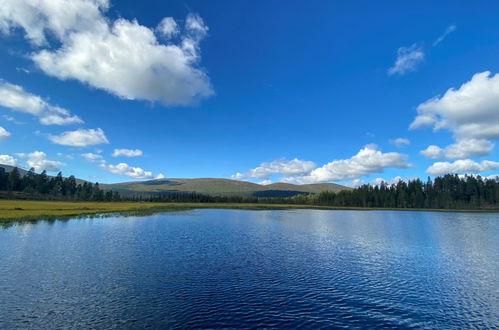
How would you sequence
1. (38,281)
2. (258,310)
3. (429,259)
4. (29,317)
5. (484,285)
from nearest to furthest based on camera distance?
1. (29,317)
2. (258,310)
3. (38,281)
4. (484,285)
5. (429,259)

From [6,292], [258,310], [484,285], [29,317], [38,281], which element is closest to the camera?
[29,317]

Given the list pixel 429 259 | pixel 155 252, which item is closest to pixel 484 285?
pixel 429 259

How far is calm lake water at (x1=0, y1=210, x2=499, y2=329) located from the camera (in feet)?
61.7

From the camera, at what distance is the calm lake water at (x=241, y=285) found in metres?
18.8

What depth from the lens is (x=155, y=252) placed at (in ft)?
126

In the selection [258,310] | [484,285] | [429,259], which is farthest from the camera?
[429,259]

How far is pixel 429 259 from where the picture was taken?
124 ft

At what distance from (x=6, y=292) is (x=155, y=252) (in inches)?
704

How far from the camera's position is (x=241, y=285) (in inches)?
998

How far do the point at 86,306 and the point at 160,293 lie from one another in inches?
217

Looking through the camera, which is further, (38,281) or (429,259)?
(429,259)

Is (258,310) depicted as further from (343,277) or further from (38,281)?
(38,281)

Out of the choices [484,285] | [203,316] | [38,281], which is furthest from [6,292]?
[484,285]

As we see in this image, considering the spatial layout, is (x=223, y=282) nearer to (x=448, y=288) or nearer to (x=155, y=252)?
(x=155, y=252)
